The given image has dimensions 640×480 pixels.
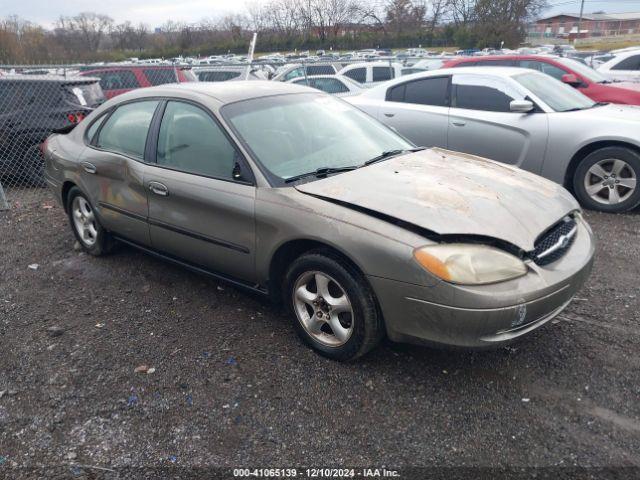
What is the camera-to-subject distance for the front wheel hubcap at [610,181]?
561cm

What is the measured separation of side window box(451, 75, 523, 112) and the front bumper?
13.0 feet

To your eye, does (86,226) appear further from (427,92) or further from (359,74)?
(359,74)

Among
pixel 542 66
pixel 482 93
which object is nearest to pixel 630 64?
pixel 542 66

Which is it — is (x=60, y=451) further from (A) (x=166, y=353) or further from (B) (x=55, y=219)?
(B) (x=55, y=219)

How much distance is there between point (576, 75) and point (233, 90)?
7608 millimetres

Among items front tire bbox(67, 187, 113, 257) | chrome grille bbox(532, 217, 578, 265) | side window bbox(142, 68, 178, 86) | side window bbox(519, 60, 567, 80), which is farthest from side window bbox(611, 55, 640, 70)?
front tire bbox(67, 187, 113, 257)

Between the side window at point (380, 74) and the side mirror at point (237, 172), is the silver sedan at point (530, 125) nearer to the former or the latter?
the side mirror at point (237, 172)

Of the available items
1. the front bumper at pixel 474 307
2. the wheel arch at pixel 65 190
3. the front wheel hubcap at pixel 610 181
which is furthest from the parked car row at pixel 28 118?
the front wheel hubcap at pixel 610 181

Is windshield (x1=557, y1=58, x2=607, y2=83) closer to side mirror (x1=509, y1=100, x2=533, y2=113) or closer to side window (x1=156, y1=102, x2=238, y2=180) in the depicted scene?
side mirror (x1=509, y1=100, x2=533, y2=113)

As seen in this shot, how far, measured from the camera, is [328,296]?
3.04 meters

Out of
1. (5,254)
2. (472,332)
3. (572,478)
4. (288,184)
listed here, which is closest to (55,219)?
(5,254)

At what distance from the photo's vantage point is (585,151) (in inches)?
229

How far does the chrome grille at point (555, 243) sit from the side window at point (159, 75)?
10445 mm

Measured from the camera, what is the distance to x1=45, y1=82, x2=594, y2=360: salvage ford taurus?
2615 millimetres
